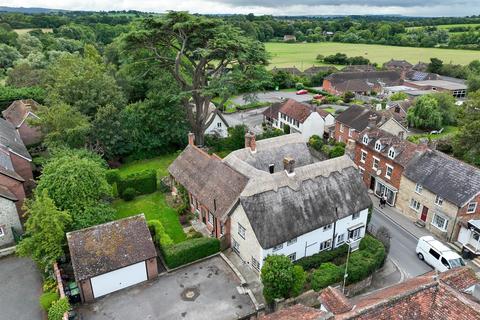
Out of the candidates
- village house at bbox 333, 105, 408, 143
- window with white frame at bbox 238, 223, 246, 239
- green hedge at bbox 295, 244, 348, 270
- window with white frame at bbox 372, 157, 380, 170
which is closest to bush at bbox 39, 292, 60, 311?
window with white frame at bbox 238, 223, 246, 239

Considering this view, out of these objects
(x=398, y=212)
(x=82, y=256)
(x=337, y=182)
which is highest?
(x=337, y=182)

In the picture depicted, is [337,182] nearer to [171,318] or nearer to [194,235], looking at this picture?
[194,235]

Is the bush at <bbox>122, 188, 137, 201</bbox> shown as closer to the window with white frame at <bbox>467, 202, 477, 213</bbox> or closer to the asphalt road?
the asphalt road

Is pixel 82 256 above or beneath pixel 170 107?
beneath

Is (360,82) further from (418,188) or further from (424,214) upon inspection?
(424,214)

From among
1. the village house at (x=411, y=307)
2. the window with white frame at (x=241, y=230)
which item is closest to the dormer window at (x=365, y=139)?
the window with white frame at (x=241, y=230)

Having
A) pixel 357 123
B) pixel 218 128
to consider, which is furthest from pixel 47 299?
pixel 357 123

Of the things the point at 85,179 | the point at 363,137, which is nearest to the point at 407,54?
the point at 363,137

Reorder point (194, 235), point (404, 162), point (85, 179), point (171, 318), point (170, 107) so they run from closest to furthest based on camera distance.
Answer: point (171, 318) < point (85, 179) < point (194, 235) < point (404, 162) < point (170, 107)
